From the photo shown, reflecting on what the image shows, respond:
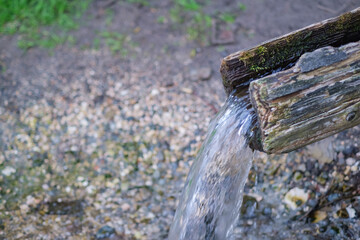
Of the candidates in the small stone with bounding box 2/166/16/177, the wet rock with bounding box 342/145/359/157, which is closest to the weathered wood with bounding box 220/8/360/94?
→ the wet rock with bounding box 342/145/359/157

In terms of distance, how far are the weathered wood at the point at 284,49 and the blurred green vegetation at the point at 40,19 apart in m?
2.34

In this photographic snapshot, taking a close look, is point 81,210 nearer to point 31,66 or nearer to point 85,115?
point 85,115

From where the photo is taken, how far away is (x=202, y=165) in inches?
85.1

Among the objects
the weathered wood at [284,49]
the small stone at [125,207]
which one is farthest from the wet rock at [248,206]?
the weathered wood at [284,49]

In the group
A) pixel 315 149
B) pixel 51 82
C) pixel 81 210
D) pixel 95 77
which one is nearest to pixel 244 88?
pixel 315 149

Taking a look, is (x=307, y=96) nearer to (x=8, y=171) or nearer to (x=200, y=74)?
(x=200, y=74)

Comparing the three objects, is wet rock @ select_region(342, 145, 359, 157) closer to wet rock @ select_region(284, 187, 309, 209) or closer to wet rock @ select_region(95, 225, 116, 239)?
wet rock @ select_region(284, 187, 309, 209)

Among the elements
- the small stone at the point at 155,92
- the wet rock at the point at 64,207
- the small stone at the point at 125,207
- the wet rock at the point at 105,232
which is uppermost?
the small stone at the point at 155,92

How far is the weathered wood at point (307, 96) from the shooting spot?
1.63m

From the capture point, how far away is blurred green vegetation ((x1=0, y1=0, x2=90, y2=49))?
379 centimetres

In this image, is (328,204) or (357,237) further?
(328,204)

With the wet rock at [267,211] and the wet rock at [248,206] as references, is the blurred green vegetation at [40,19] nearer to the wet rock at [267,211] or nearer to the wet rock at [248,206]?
the wet rock at [248,206]

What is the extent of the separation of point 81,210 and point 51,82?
1312 millimetres

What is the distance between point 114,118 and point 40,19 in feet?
5.03
